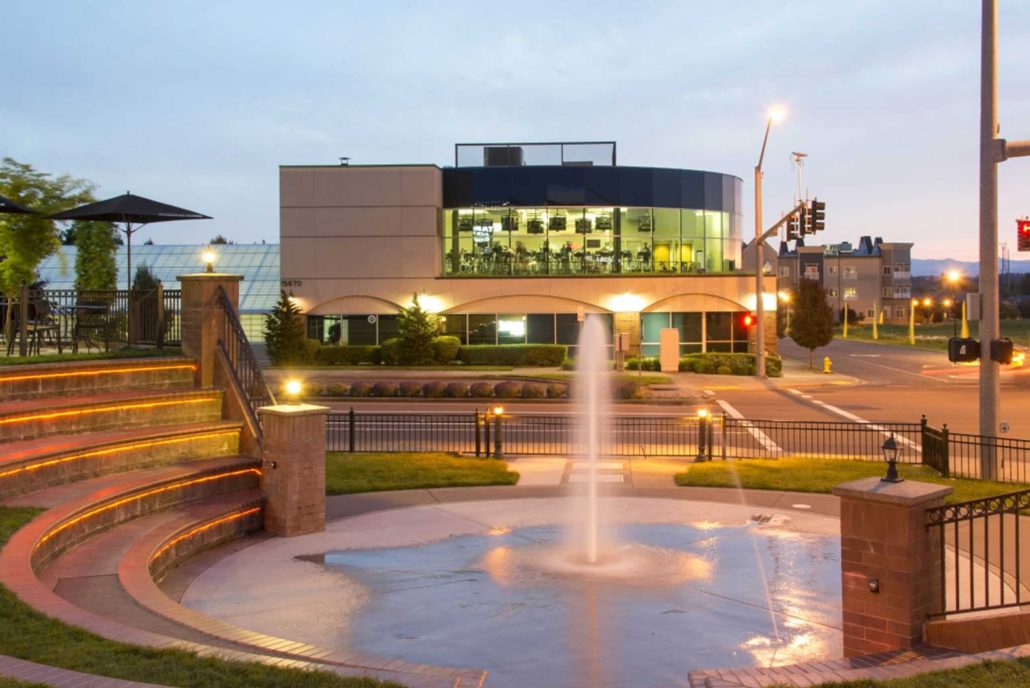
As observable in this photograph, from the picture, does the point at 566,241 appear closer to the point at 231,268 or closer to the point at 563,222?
the point at 563,222

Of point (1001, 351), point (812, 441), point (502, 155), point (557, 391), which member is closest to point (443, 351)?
point (502, 155)

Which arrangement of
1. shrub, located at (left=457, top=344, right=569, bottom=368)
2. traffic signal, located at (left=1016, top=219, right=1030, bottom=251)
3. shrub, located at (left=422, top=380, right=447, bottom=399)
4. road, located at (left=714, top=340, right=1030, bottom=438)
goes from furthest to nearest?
shrub, located at (left=457, top=344, right=569, bottom=368) → shrub, located at (left=422, top=380, right=447, bottom=399) → road, located at (left=714, top=340, right=1030, bottom=438) → traffic signal, located at (left=1016, top=219, right=1030, bottom=251)

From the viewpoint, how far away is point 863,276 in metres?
142

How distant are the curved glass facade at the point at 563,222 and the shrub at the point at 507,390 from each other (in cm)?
1709

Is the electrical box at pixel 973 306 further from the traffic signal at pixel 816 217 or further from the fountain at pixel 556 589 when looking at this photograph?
the traffic signal at pixel 816 217

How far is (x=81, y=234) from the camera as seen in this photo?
119 ft

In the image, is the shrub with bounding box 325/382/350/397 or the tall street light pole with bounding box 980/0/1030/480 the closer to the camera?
the tall street light pole with bounding box 980/0/1030/480

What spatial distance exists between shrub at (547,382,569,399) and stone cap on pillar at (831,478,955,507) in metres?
25.6

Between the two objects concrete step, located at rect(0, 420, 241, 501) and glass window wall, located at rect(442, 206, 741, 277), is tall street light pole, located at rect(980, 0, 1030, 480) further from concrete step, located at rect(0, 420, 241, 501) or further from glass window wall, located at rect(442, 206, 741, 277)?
glass window wall, located at rect(442, 206, 741, 277)

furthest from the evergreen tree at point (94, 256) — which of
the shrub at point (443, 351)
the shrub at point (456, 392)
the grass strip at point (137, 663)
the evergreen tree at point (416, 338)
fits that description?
the grass strip at point (137, 663)

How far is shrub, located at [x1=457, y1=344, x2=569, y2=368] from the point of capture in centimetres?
4688

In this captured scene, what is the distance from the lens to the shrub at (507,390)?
111 feet

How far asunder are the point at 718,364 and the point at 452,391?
15.5 m

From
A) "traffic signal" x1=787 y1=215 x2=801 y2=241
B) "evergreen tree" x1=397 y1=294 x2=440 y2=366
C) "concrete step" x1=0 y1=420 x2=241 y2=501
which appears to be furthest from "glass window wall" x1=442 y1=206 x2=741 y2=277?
"concrete step" x1=0 y1=420 x2=241 y2=501
